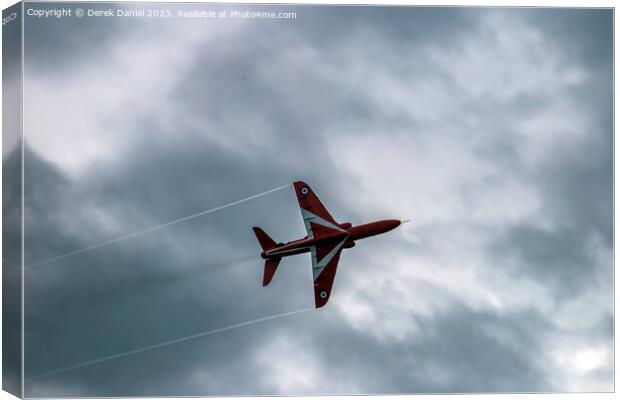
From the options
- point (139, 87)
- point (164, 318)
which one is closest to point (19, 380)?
point (164, 318)

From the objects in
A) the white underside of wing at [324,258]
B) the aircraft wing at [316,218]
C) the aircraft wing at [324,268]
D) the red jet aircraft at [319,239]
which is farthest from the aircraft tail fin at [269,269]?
the aircraft wing at [316,218]

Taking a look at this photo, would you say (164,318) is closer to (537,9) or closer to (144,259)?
(144,259)

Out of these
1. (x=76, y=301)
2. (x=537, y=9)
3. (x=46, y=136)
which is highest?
(x=537, y=9)

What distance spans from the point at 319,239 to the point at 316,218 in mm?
1013

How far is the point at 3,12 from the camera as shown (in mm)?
53750

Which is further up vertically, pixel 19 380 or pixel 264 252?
pixel 264 252

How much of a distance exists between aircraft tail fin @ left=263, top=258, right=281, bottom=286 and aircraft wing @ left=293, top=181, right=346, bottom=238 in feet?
7.12

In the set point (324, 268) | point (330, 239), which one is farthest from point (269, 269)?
point (330, 239)

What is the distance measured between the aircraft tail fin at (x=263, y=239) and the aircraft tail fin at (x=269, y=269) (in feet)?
2.16

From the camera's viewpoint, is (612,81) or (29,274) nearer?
(29,274)

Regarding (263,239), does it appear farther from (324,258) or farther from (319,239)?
(324,258)

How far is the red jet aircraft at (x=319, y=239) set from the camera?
182 feet

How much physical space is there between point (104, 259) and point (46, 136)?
6.04 meters

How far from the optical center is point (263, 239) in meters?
55.6
